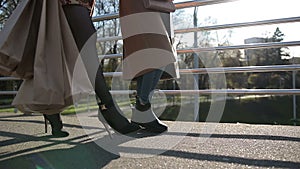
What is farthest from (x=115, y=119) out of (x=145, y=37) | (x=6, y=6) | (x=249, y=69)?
(x=6, y=6)

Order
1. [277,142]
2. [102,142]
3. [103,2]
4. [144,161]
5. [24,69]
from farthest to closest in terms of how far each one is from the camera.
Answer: [103,2]
[102,142]
[277,142]
[24,69]
[144,161]

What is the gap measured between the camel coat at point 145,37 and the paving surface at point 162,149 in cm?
38

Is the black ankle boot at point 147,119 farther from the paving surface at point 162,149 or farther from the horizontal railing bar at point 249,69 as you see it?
the horizontal railing bar at point 249,69

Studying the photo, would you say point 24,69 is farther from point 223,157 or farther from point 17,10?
point 223,157

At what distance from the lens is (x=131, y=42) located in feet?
5.59

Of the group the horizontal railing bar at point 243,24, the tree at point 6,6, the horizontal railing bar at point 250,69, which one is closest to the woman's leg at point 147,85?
the horizontal railing bar at point 250,69

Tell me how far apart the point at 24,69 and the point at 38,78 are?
106mm

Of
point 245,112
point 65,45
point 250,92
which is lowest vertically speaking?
point 245,112

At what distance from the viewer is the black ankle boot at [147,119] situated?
1.65m

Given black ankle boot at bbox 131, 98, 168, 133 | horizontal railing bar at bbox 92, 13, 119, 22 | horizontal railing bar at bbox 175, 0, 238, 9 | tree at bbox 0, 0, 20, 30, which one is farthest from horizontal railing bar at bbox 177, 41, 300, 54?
tree at bbox 0, 0, 20, 30

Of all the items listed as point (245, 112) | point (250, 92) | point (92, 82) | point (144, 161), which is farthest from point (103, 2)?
point (245, 112)

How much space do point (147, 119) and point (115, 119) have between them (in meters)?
0.34

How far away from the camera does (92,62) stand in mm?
1417

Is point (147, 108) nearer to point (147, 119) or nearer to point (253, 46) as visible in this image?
point (147, 119)
